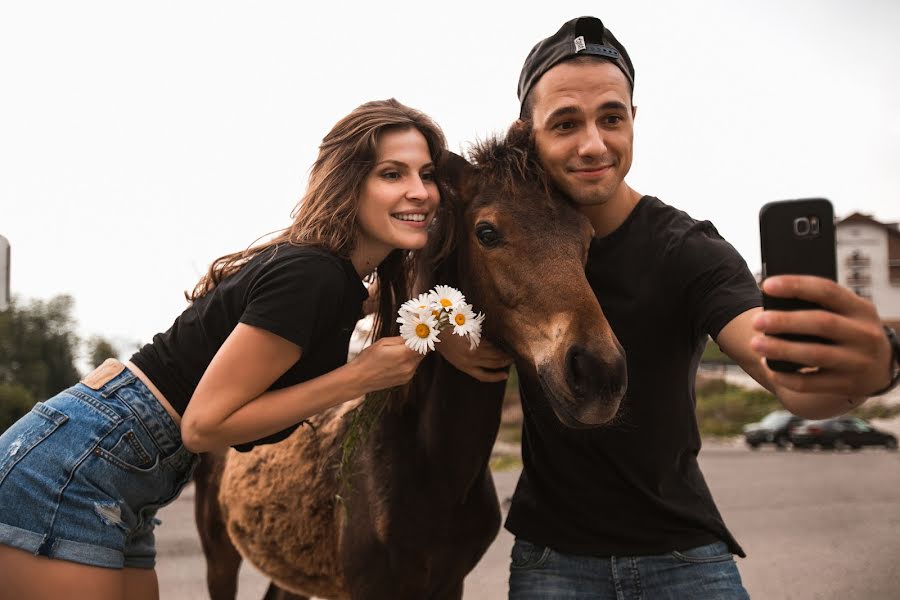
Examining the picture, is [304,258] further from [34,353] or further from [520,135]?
[34,353]

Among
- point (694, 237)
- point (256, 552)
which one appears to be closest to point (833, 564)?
point (256, 552)

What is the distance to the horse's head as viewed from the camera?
1.96 metres

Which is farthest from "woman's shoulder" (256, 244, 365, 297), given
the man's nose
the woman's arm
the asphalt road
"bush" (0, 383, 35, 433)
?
"bush" (0, 383, 35, 433)

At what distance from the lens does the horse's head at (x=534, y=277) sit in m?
1.96

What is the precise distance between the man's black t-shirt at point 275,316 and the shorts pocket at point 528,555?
1.01 meters

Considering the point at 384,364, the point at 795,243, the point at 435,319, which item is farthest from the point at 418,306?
the point at 795,243

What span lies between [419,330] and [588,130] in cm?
92

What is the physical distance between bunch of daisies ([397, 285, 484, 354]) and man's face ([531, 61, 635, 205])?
0.58m

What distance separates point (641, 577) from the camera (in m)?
2.32

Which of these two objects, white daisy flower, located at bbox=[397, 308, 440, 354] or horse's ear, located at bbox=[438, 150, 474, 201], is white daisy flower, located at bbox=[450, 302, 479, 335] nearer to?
white daisy flower, located at bbox=[397, 308, 440, 354]

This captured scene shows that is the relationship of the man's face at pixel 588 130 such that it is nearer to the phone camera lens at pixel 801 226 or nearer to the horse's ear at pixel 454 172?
the horse's ear at pixel 454 172

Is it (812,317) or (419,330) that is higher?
(812,317)

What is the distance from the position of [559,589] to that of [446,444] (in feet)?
2.16

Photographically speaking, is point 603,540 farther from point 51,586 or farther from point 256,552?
point 256,552
